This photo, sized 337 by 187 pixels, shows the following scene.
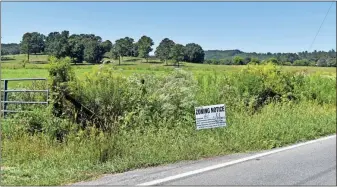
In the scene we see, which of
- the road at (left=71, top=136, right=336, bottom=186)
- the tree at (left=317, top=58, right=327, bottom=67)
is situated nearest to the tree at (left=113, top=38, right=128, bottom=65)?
the tree at (left=317, top=58, right=327, bottom=67)

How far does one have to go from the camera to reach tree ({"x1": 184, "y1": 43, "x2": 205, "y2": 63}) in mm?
19827

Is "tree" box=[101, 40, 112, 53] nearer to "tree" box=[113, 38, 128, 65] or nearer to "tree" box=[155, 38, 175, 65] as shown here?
"tree" box=[113, 38, 128, 65]

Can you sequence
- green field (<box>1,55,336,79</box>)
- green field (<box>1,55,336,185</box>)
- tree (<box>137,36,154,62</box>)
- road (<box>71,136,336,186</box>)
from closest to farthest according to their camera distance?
road (<box>71,136,336,186</box>) < green field (<box>1,55,336,185</box>) < green field (<box>1,55,336,79</box>) < tree (<box>137,36,154,62</box>)

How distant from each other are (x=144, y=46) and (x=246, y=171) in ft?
43.4

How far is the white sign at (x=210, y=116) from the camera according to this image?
306 inches

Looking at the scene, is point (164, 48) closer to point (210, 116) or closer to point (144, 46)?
point (144, 46)

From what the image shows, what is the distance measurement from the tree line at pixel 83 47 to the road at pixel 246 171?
16.1ft

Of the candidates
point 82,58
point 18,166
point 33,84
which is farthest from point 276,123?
point 33,84

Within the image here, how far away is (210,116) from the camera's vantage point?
25.7 ft

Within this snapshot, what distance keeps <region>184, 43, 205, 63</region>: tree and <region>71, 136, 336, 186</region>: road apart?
13146mm

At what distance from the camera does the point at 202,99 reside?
11.1 m

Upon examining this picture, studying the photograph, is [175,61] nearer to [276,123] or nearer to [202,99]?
Answer: [202,99]

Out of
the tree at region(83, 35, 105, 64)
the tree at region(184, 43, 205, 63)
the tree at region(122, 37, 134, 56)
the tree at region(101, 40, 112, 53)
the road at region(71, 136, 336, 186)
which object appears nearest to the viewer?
the road at region(71, 136, 336, 186)

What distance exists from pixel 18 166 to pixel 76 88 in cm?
342
